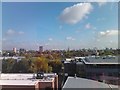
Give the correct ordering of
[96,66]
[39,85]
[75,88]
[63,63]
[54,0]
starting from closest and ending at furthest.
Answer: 1. [54,0]
2. [75,88]
3. [39,85]
4. [96,66]
5. [63,63]

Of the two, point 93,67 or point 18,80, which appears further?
point 93,67

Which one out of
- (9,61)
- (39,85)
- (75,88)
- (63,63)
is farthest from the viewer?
(63,63)

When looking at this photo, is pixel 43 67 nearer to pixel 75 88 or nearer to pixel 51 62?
pixel 51 62

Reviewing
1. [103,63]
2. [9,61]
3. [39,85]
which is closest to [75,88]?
[39,85]

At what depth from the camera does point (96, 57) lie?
499cm

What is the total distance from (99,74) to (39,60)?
5.09ft

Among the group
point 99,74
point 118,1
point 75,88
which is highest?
point 118,1

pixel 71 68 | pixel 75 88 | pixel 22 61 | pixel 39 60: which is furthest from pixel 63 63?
pixel 75 88

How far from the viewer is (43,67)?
4922mm

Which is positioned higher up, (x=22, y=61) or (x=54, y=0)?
(x=54, y=0)

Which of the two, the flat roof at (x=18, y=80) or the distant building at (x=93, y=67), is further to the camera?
the distant building at (x=93, y=67)

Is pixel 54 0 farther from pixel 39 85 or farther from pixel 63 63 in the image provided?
pixel 63 63

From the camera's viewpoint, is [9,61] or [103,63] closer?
[9,61]

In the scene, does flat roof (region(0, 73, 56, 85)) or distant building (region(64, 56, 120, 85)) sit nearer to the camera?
flat roof (region(0, 73, 56, 85))
